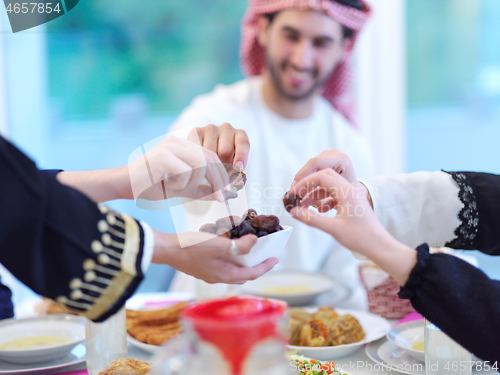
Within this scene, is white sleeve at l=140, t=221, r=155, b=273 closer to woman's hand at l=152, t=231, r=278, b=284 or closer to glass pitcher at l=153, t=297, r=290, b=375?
woman's hand at l=152, t=231, r=278, b=284

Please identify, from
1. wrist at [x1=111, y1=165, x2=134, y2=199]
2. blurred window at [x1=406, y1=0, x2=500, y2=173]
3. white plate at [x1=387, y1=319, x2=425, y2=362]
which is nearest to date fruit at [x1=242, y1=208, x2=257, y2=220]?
wrist at [x1=111, y1=165, x2=134, y2=199]

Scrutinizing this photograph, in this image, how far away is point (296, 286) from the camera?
1.56 meters

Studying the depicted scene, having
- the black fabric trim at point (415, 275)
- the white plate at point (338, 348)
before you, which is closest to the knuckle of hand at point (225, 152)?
the black fabric trim at point (415, 275)

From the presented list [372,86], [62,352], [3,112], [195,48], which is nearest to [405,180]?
[62,352]

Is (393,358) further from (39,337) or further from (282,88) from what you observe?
(282,88)

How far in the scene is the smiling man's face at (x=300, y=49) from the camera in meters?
2.04

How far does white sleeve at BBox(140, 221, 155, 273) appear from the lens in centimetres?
64

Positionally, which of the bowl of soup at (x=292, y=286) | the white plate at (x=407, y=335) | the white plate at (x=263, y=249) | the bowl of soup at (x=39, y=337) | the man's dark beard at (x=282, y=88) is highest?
the man's dark beard at (x=282, y=88)

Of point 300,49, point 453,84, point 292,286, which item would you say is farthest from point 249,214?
point 453,84

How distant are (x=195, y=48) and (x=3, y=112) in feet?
4.69

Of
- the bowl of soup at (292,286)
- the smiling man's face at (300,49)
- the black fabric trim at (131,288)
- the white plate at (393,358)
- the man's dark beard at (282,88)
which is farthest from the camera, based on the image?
the man's dark beard at (282,88)

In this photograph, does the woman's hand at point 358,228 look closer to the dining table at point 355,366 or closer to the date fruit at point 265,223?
the date fruit at point 265,223

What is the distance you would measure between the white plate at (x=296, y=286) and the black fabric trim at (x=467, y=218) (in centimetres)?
48

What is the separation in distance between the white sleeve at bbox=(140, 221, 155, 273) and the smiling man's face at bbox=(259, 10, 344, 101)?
1602 mm
